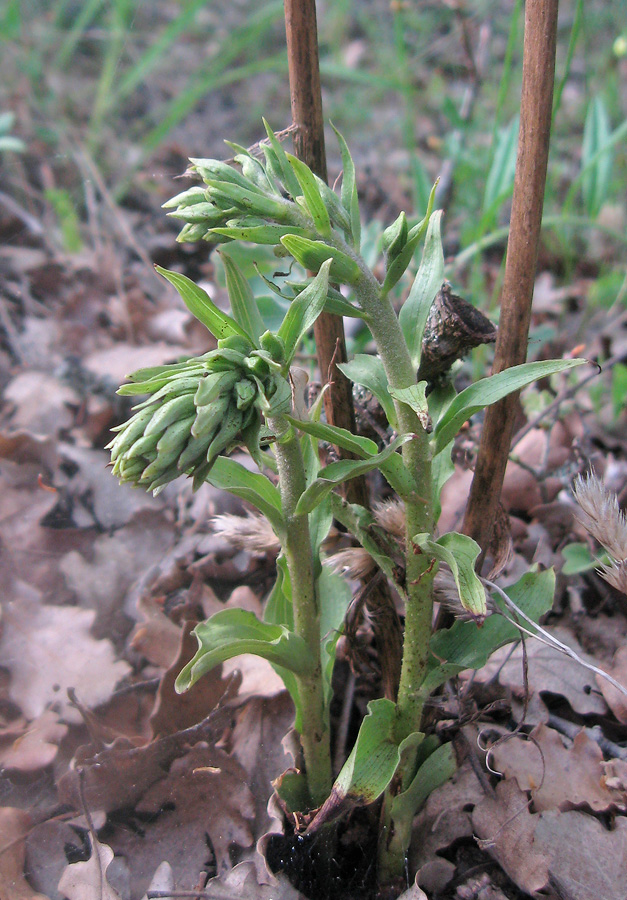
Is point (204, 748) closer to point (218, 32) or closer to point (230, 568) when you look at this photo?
point (230, 568)

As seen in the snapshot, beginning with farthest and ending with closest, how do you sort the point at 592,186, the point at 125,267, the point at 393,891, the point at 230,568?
the point at 125,267, the point at 592,186, the point at 230,568, the point at 393,891

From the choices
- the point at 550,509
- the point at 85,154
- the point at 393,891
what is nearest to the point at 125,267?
the point at 85,154

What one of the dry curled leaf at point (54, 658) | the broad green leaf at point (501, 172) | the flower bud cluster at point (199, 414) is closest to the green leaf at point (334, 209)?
the flower bud cluster at point (199, 414)

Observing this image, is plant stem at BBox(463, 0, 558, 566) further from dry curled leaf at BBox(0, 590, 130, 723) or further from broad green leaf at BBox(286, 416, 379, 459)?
dry curled leaf at BBox(0, 590, 130, 723)

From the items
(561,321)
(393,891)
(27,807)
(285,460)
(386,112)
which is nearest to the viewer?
(285,460)

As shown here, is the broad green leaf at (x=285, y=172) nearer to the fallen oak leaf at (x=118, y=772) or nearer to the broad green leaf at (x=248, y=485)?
the broad green leaf at (x=248, y=485)

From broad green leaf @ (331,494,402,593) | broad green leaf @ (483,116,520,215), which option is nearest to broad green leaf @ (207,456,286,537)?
broad green leaf @ (331,494,402,593)

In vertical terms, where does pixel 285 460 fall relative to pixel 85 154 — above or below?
below

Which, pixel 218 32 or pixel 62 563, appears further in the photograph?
pixel 218 32
